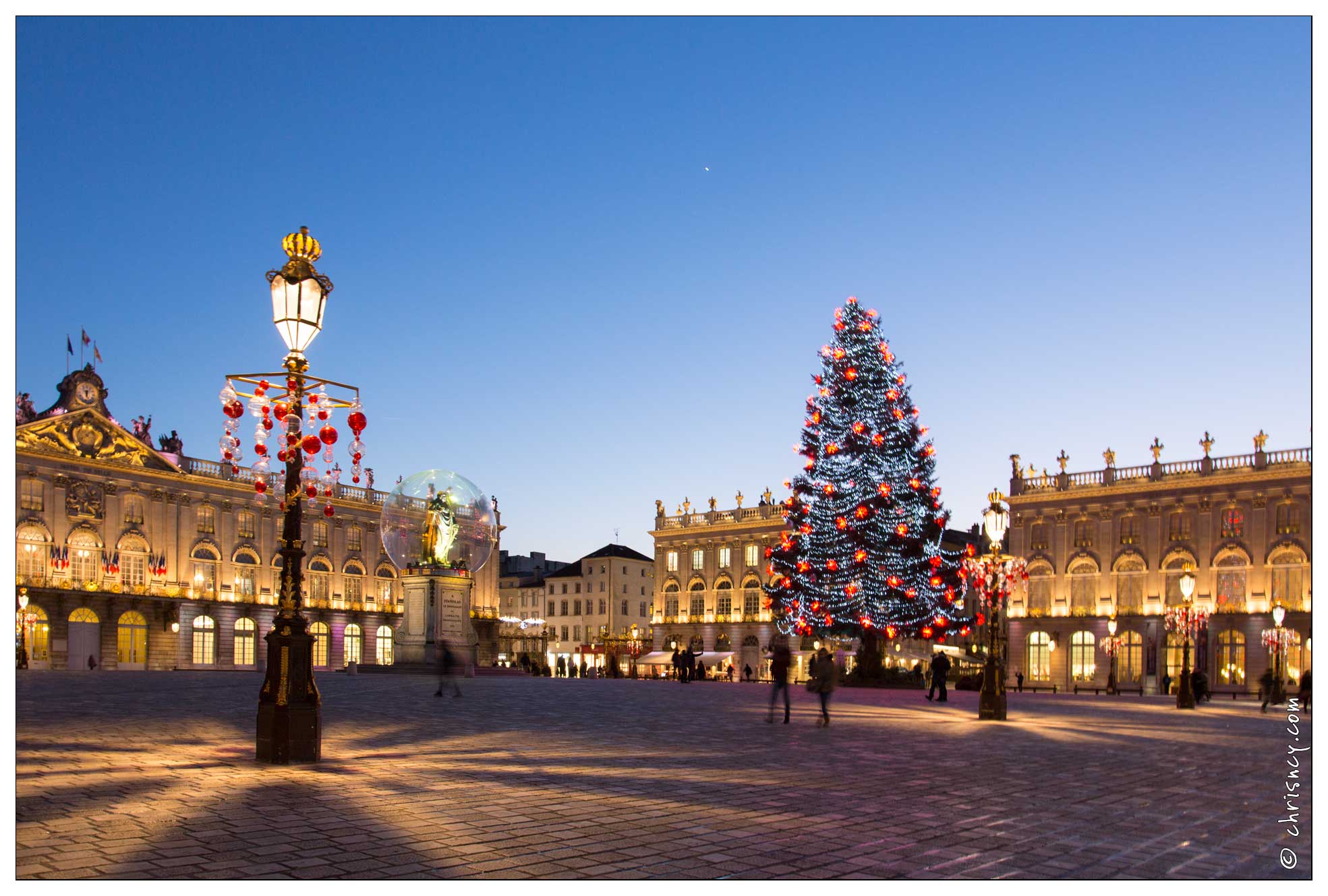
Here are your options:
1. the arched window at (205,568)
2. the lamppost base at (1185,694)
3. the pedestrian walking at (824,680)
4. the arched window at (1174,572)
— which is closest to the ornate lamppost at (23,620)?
the arched window at (205,568)

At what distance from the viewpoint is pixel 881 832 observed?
27.1 ft

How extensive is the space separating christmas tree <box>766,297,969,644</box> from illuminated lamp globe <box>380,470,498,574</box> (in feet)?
40.8

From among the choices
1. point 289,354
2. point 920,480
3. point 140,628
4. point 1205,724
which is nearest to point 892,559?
point 920,480

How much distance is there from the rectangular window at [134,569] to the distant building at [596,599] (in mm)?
44091

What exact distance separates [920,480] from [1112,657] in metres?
27.9

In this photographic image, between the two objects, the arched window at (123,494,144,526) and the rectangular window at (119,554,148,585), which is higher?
the arched window at (123,494,144,526)

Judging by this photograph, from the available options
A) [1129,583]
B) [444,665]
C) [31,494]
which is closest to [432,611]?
[444,665]

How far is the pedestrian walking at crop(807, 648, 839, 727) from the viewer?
787 inches

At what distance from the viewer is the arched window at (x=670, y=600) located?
296 ft

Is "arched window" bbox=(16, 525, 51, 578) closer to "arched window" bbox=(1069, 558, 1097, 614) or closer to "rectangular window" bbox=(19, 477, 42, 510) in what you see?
"rectangular window" bbox=(19, 477, 42, 510)

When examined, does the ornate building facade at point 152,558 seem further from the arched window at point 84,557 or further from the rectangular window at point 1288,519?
the rectangular window at point 1288,519

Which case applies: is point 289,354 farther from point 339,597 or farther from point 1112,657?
point 339,597

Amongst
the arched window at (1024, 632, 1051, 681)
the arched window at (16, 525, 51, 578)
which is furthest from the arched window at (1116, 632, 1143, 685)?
the arched window at (16, 525, 51, 578)

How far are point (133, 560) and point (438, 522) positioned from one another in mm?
37154
